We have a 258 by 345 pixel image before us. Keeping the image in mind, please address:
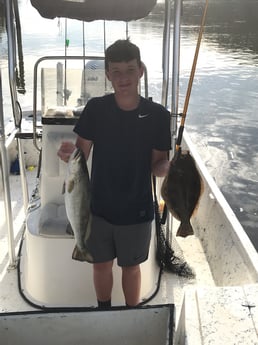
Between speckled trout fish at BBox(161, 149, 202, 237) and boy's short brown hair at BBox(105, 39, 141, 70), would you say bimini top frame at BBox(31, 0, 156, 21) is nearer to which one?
boy's short brown hair at BBox(105, 39, 141, 70)

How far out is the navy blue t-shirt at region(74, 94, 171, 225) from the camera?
249 centimetres

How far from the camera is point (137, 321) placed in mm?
2307

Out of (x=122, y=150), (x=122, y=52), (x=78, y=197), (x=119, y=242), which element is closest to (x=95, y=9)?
(x=122, y=52)

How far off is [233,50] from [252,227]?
62.9ft

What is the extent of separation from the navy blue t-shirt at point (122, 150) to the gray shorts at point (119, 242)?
0.18 feet

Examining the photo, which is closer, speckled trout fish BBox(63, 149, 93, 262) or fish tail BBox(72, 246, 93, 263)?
speckled trout fish BBox(63, 149, 93, 262)

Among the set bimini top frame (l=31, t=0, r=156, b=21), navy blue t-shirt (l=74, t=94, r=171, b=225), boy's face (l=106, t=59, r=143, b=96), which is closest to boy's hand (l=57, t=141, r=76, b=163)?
navy blue t-shirt (l=74, t=94, r=171, b=225)

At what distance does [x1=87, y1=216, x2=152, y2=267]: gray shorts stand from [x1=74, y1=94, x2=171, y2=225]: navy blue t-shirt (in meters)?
0.05

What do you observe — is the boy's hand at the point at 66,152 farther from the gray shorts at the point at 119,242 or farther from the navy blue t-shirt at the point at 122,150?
the gray shorts at the point at 119,242

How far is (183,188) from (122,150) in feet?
1.56

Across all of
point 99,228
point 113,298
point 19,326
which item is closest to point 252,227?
point 113,298

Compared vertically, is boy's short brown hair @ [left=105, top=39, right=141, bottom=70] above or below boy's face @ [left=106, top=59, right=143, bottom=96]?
above

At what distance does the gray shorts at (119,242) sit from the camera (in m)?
2.68

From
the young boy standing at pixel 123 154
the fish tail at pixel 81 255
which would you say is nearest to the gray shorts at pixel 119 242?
the young boy standing at pixel 123 154
